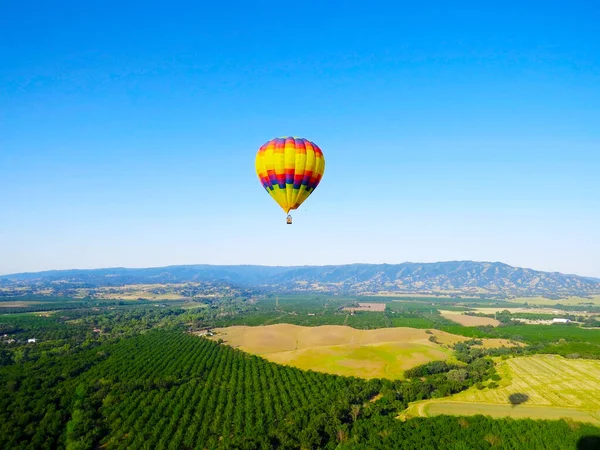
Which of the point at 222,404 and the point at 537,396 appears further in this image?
the point at 537,396

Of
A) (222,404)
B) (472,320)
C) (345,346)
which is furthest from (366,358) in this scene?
(472,320)

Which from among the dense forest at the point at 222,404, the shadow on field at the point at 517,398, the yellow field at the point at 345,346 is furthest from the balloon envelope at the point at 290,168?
the yellow field at the point at 345,346

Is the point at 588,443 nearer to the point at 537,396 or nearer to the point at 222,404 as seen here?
the point at 537,396

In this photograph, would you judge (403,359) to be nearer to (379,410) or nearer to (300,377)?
(300,377)

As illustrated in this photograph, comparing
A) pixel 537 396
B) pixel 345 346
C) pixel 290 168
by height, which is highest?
pixel 290 168

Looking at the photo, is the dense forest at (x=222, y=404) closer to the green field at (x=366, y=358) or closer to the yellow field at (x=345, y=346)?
the green field at (x=366, y=358)

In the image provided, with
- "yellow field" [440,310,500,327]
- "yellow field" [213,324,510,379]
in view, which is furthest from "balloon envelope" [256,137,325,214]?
"yellow field" [440,310,500,327]
